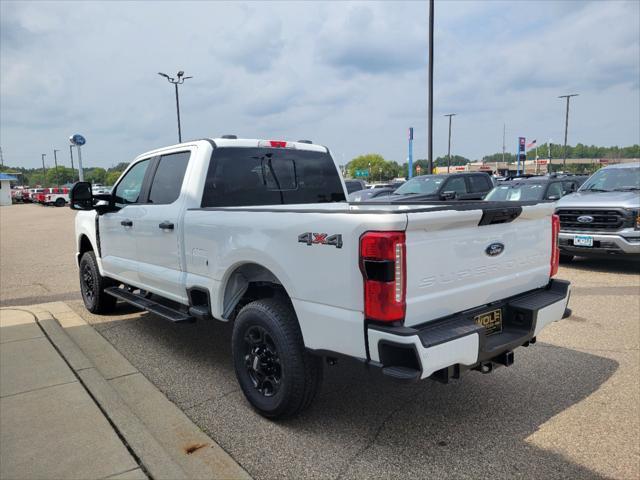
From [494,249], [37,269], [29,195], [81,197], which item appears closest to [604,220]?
[494,249]

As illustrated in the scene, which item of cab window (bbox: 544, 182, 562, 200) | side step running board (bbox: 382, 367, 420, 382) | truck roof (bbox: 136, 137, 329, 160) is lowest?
A: side step running board (bbox: 382, 367, 420, 382)

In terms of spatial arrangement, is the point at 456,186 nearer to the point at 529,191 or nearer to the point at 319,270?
the point at 529,191

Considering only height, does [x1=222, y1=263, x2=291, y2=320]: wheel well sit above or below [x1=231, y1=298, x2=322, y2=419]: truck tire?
above

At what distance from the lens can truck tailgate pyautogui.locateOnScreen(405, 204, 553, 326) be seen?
2643mm

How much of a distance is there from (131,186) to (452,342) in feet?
13.4

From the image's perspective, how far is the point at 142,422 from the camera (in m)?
3.42

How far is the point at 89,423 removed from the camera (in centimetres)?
330

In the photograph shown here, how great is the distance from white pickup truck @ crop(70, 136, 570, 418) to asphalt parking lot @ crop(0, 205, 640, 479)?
1.10 feet

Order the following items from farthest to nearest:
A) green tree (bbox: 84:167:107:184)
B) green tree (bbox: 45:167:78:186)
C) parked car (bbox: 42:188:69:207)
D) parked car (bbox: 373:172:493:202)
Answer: green tree (bbox: 45:167:78:186), green tree (bbox: 84:167:107:184), parked car (bbox: 42:188:69:207), parked car (bbox: 373:172:493:202)

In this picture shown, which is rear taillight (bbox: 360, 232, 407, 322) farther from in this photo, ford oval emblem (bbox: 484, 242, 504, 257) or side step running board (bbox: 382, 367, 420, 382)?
ford oval emblem (bbox: 484, 242, 504, 257)

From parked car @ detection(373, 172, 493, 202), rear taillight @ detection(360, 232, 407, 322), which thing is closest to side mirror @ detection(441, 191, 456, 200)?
parked car @ detection(373, 172, 493, 202)

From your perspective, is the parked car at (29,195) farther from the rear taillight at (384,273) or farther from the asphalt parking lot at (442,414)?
the rear taillight at (384,273)

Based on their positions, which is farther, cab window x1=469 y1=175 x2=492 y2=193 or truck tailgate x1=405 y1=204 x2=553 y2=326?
cab window x1=469 y1=175 x2=492 y2=193

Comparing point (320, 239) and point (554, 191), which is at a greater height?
point (320, 239)
